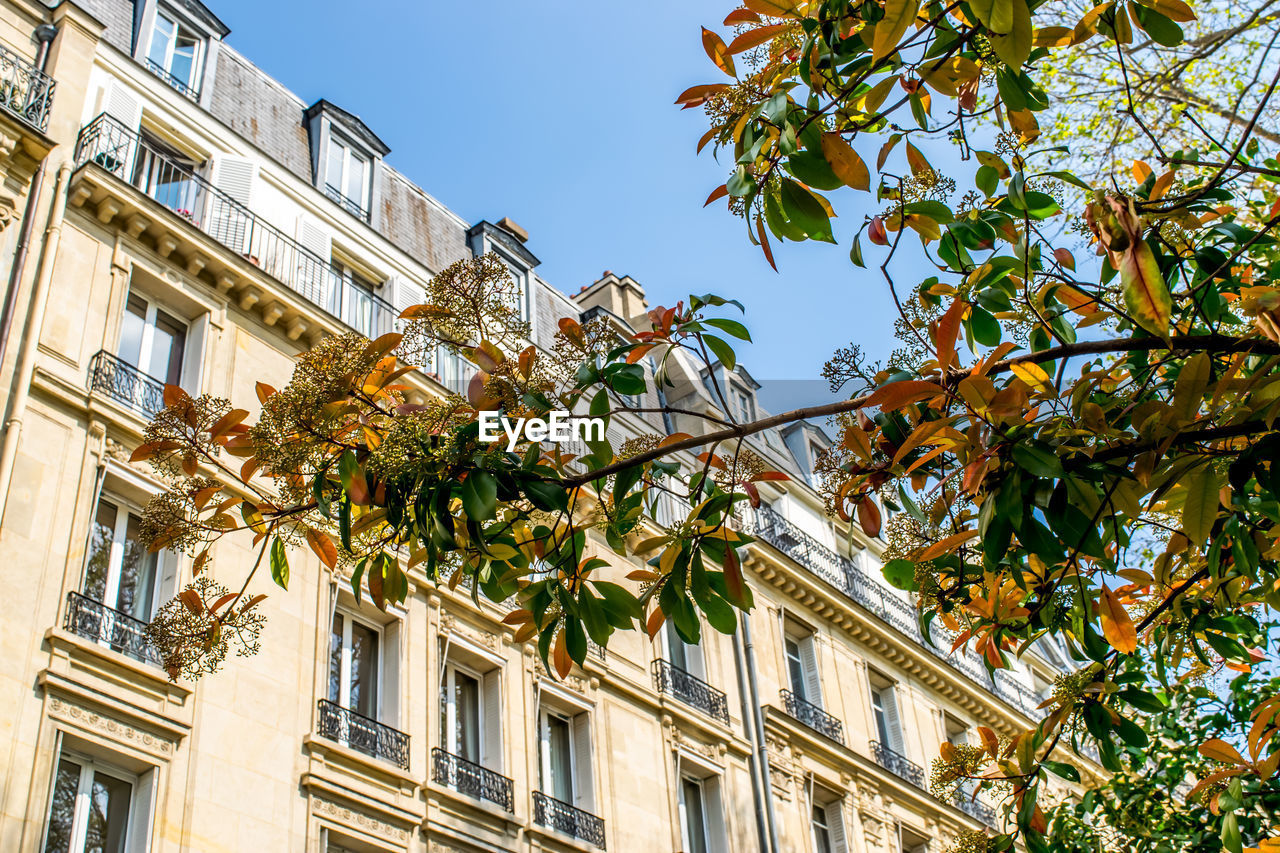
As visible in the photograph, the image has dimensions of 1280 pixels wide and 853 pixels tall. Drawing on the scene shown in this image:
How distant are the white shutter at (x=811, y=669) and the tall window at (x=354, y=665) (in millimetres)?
9033

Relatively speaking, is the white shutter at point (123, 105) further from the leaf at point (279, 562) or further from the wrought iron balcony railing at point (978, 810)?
the wrought iron balcony railing at point (978, 810)

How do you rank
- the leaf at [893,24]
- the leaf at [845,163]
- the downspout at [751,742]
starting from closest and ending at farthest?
the leaf at [893,24] < the leaf at [845,163] < the downspout at [751,742]

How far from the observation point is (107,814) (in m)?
10.8

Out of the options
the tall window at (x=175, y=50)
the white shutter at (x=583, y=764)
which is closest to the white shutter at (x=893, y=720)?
the white shutter at (x=583, y=764)

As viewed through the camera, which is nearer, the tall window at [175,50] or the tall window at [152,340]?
the tall window at [152,340]

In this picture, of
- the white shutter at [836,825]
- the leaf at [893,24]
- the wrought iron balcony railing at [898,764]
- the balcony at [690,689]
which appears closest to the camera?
the leaf at [893,24]

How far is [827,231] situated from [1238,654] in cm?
302

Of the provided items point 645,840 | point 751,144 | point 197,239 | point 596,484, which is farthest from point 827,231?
point 645,840

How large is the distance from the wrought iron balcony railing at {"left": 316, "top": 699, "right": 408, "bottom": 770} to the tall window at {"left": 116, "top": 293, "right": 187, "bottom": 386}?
154 inches

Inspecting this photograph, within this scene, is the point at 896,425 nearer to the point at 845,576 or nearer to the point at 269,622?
the point at 269,622

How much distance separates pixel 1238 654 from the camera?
5.25 metres

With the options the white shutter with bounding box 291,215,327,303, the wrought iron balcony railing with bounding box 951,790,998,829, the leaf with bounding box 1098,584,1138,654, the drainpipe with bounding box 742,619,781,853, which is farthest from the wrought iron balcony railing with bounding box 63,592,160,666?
the wrought iron balcony railing with bounding box 951,790,998,829

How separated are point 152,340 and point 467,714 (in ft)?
18.3

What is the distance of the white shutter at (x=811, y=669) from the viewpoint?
829 inches
